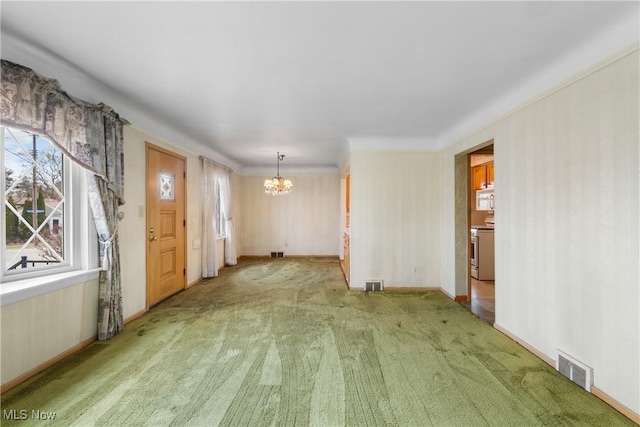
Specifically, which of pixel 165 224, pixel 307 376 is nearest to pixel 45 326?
pixel 165 224

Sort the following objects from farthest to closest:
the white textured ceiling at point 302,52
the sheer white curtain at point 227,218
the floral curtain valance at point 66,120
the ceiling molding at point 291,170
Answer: the ceiling molding at point 291,170, the sheer white curtain at point 227,218, the floral curtain valance at point 66,120, the white textured ceiling at point 302,52

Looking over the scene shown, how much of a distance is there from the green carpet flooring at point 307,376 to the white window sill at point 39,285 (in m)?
0.67

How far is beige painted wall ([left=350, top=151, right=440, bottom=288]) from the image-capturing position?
16.0 ft

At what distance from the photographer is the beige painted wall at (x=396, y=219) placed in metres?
4.88

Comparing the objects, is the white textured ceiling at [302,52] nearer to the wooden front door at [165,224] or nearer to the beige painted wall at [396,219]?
the wooden front door at [165,224]

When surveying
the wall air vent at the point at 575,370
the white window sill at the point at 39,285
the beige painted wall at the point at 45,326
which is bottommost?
the wall air vent at the point at 575,370

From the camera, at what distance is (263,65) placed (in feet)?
8.05

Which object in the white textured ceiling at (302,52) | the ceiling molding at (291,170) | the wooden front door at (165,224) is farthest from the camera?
the ceiling molding at (291,170)

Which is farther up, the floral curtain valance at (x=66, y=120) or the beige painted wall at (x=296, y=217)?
the floral curtain valance at (x=66, y=120)

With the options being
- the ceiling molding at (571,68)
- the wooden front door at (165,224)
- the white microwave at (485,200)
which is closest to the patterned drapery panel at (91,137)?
the wooden front door at (165,224)

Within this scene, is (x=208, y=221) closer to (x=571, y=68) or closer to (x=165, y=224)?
(x=165, y=224)

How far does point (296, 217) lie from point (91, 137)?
5.67 meters

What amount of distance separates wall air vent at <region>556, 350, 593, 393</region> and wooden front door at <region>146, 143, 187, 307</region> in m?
4.57

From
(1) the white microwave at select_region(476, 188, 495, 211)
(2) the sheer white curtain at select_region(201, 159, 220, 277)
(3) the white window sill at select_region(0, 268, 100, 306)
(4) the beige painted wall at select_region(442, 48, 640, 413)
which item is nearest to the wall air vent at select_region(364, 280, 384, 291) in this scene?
(4) the beige painted wall at select_region(442, 48, 640, 413)
